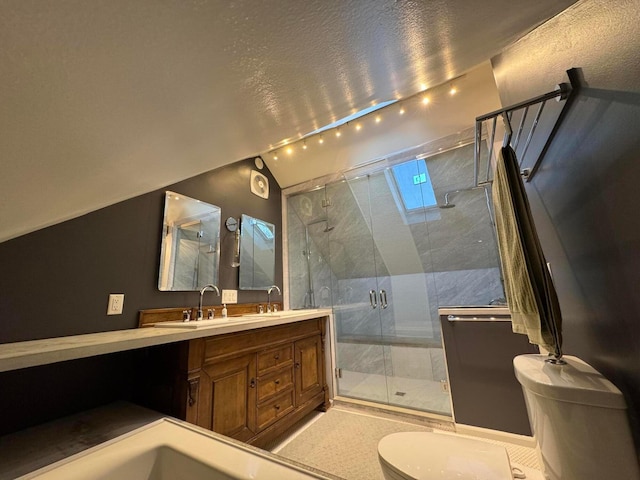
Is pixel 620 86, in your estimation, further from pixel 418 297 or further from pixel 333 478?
pixel 418 297

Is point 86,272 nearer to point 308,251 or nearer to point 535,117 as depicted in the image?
point 308,251

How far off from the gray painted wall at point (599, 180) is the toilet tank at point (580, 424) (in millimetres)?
60

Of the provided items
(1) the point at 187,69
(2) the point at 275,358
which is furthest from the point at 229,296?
(1) the point at 187,69

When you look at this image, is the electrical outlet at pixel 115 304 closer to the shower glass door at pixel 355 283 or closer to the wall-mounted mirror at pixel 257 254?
the wall-mounted mirror at pixel 257 254

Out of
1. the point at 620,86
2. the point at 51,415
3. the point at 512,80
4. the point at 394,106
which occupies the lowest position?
the point at 51,415

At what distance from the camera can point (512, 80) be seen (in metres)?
A: 1.25

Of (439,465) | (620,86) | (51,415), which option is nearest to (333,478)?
(439,465)

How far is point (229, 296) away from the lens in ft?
7.71

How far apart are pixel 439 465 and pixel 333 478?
54 cm

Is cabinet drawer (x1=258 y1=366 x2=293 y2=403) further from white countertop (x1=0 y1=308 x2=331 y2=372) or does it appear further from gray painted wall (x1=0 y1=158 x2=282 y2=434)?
gray painted wall (x1=0 y1=158 x2=282 y2=434)

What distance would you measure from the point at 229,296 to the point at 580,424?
228 cm

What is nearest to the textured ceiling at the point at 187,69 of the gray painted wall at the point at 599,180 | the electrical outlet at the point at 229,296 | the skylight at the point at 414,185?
the gray painted wall at the point at 599,180

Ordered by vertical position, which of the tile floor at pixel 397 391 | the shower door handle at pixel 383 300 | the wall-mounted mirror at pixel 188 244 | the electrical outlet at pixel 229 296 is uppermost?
the wall-mounted mirror at pixel 188 244

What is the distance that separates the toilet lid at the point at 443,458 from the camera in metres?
0.87
